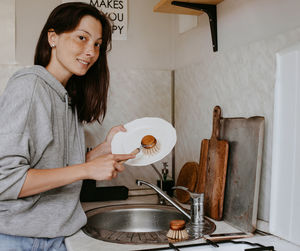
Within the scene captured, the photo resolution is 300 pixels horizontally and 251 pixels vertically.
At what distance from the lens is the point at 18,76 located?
1.16 m

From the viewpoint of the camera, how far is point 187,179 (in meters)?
1.71

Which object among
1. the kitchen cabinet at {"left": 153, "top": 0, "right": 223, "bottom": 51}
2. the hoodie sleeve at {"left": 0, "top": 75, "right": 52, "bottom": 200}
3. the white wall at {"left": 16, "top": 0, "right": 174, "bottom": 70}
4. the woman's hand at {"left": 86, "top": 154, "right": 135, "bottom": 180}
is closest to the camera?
the hoodie sleeve at {"left": 0, "top": 75, "right": 52, "bottom": 200}

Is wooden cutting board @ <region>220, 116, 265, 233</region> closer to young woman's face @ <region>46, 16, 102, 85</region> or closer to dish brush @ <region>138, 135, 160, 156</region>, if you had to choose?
dish brush @ <region>138, 135, 160, 156</region>

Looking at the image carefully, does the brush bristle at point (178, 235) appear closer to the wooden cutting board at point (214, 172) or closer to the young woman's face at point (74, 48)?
the wooden cutting board at point (214, 172)

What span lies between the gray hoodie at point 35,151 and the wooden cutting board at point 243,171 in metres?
0.53

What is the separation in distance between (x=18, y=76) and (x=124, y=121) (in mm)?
895

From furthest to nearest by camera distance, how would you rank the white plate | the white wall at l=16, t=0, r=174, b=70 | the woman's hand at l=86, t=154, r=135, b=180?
the white wall at l=16, t=0, r=174, b=70
the white plate
the woman's hand at l=86, t=154, r=135, b=180

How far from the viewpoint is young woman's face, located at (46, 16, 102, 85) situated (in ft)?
4.20

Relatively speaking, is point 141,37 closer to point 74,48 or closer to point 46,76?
point 74,48

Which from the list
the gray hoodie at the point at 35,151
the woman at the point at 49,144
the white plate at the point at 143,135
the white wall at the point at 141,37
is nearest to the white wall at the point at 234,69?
the white wall at the point at 141,37

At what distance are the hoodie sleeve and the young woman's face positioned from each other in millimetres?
175

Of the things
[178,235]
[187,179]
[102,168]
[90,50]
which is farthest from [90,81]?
[178,235]

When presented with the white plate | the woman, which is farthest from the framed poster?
the white plate

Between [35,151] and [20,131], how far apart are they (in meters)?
0.10
